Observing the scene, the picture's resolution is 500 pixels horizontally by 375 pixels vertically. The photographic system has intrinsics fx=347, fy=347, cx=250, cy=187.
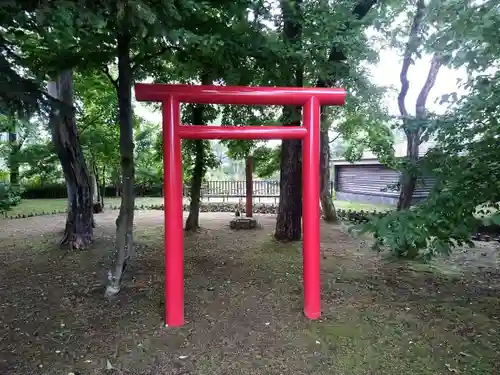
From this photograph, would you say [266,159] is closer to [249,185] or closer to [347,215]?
[249,185]

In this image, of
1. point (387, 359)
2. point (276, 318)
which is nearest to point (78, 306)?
point (276, 318)

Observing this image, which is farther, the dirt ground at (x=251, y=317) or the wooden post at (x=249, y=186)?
the wooden post at (x=249, y=186)

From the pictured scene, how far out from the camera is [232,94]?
344 centimetres

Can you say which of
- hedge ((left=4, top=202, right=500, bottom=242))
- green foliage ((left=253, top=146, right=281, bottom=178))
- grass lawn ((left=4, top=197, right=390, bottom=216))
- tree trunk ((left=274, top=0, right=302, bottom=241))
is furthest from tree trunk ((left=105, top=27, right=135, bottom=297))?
grass lawn ((left=4, top=197, right=390, bottom=216))

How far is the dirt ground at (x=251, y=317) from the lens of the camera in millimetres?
2844

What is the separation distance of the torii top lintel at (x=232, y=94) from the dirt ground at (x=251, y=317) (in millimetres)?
2238

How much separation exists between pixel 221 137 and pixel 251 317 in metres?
1.90

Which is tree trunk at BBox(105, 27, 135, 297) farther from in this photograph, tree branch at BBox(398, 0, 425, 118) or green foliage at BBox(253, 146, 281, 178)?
green foliage at BBox(253, 146, 281, 178)

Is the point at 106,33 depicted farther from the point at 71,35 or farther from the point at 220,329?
the point at 220,329

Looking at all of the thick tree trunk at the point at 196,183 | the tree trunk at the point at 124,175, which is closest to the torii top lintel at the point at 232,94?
the tree trunk at the point at 124,175

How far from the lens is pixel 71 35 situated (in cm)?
388

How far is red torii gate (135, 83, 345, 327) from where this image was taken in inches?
131

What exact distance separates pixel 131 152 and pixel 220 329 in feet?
7.23

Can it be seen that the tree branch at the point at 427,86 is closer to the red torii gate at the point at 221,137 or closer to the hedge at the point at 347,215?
the hedge at the point at 347,215
